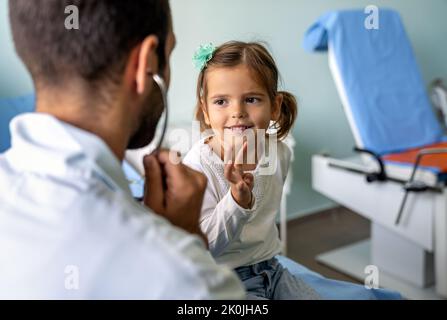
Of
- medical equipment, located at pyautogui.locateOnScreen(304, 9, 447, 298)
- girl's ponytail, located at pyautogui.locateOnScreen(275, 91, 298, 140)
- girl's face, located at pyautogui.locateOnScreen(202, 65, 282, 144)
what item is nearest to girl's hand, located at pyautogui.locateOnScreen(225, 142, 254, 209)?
girl's face, located at pyautogui.locateOnScreen(202, 65, 282, 144)

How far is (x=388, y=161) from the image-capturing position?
194 cm

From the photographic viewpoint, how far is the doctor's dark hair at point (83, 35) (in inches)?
22.2

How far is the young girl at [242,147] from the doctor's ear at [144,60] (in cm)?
32

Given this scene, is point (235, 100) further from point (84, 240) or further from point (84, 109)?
point (84, 240)

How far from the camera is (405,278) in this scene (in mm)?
2023

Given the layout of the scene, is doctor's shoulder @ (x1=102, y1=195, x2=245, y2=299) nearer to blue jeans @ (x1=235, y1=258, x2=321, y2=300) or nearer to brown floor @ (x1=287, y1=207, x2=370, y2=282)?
blue jeans @ (x1=235, y1=258, x2=321, y2=300)

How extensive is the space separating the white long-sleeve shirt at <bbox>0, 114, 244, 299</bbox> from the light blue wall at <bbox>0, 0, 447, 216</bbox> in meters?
0.55

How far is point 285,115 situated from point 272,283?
346 mm

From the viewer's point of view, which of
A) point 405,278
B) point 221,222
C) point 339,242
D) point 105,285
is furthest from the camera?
point 339,242

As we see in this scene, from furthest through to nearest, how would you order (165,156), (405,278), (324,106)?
1. (324,106)
2. (405,278)
3. (165,156)

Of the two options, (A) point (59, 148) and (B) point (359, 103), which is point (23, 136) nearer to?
(A) point (59, 148)

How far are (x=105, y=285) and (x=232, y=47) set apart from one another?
58cm

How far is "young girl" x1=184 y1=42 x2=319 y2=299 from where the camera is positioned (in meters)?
0.93

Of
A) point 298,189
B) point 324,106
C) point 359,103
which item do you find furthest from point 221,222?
point 298,189
